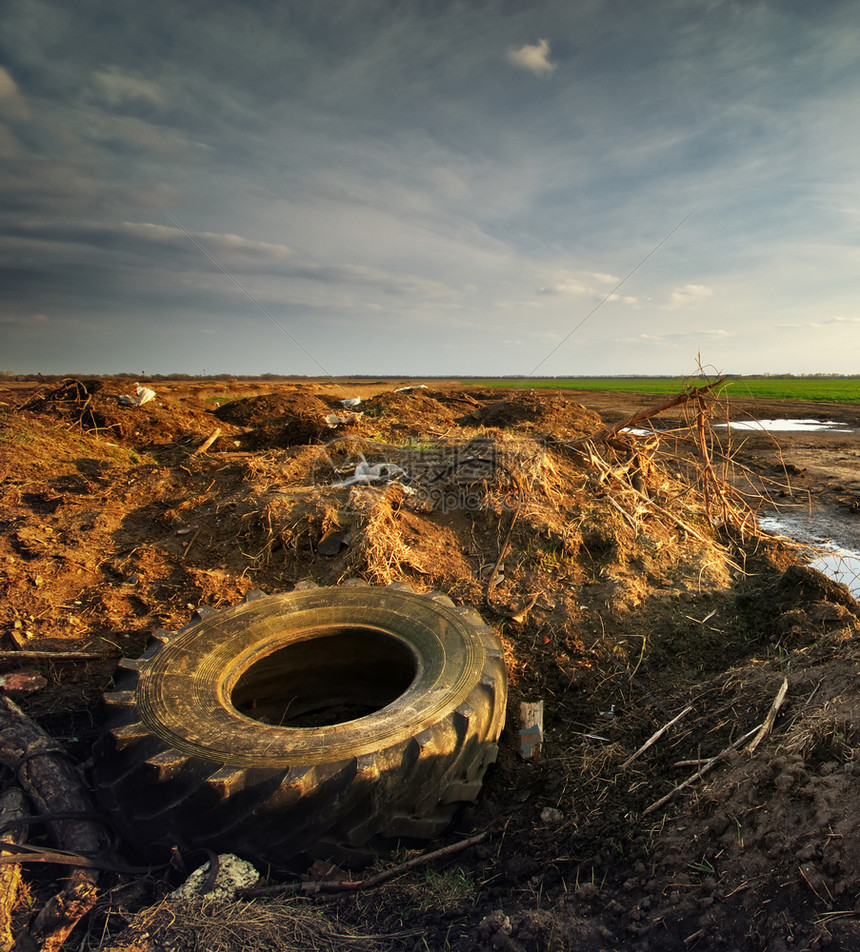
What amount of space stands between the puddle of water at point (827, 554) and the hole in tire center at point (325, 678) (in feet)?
14.9

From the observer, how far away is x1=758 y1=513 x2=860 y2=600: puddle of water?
6.24 m

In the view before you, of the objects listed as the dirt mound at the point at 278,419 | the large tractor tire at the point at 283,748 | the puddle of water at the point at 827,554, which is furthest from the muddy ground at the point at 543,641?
the puddle of water at the point at 827,554

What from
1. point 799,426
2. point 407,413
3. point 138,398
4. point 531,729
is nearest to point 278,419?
point 138,398

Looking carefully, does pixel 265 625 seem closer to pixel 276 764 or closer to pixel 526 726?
pixel 276 764

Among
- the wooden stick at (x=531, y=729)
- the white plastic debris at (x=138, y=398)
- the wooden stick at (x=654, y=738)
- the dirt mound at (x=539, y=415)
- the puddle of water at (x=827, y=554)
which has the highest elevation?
the white plastic debris at (x=138, y=398)

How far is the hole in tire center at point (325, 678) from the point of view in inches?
160

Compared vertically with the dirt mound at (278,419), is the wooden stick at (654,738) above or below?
below

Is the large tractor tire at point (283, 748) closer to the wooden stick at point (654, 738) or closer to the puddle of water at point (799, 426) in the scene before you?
the wooden stick at point (654, 738)

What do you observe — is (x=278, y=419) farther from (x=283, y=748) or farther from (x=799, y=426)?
(x=799, y=426)

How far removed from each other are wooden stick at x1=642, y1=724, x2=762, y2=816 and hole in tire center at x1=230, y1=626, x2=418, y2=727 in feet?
5.87

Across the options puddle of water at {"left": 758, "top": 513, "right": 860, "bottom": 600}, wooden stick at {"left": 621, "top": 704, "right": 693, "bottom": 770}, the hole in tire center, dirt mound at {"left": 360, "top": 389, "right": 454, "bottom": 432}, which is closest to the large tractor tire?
the hole in tire center

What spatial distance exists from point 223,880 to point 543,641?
3.20m

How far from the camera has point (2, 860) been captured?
256 centimetres

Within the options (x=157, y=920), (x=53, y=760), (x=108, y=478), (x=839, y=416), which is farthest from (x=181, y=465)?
(x=839, y=416)
